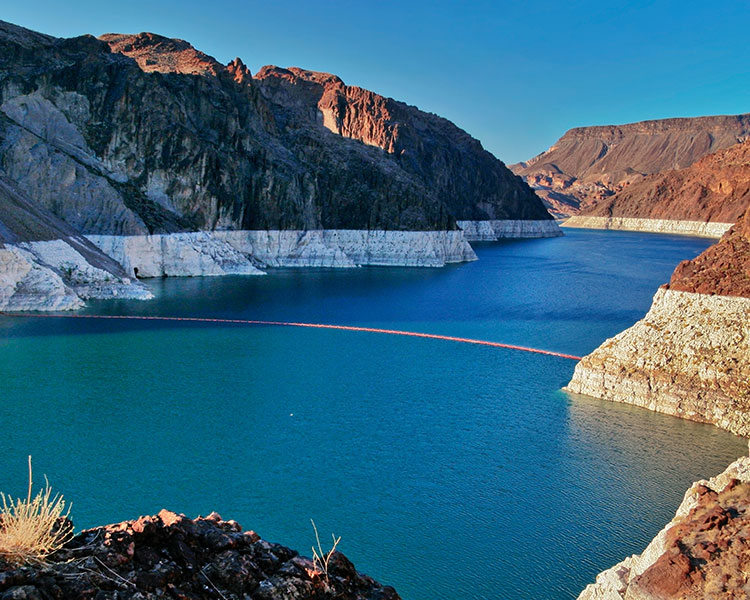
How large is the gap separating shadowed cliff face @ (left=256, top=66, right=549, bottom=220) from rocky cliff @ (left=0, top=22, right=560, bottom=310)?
737 centimetres

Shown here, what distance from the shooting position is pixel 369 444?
2458cm

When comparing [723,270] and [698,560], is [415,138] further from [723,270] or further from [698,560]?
[698,560]

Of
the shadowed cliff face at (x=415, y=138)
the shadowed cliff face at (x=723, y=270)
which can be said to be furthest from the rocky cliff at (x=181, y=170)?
the shadowed cliff face at (x=723, y=270)

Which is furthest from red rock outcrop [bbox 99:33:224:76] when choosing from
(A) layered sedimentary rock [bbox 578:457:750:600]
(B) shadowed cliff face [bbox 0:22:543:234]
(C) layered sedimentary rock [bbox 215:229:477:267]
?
(A) layered sedimentary rock [bbox 578:457:750:600]

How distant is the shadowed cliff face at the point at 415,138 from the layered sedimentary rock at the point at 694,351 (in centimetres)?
8513

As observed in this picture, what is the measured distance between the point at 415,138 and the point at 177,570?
150 m

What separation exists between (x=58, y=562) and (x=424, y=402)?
23.6 metres

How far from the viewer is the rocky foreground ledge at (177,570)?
274 inches

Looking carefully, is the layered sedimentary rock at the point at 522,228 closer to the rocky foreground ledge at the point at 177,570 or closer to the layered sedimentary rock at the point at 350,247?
the layered sedimentary rock at the point at 350,247

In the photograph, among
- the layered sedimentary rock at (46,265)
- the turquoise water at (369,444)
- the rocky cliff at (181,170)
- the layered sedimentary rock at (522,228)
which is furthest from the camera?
the layered sedimentary rock at (522,228)

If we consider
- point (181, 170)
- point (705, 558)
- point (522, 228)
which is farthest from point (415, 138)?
point (705, 558)

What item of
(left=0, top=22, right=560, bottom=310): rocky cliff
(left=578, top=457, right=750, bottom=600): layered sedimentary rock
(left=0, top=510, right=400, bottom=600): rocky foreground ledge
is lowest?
(left=578, top=457, right=750, bottom=600): layered sedimentary rock

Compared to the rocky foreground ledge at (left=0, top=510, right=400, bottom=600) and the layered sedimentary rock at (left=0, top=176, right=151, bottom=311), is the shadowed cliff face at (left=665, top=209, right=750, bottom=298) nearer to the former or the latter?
the rocky foreground ledge at (left=0, top=510, right=400, bottom=600)

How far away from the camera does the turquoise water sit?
17.8 meters
